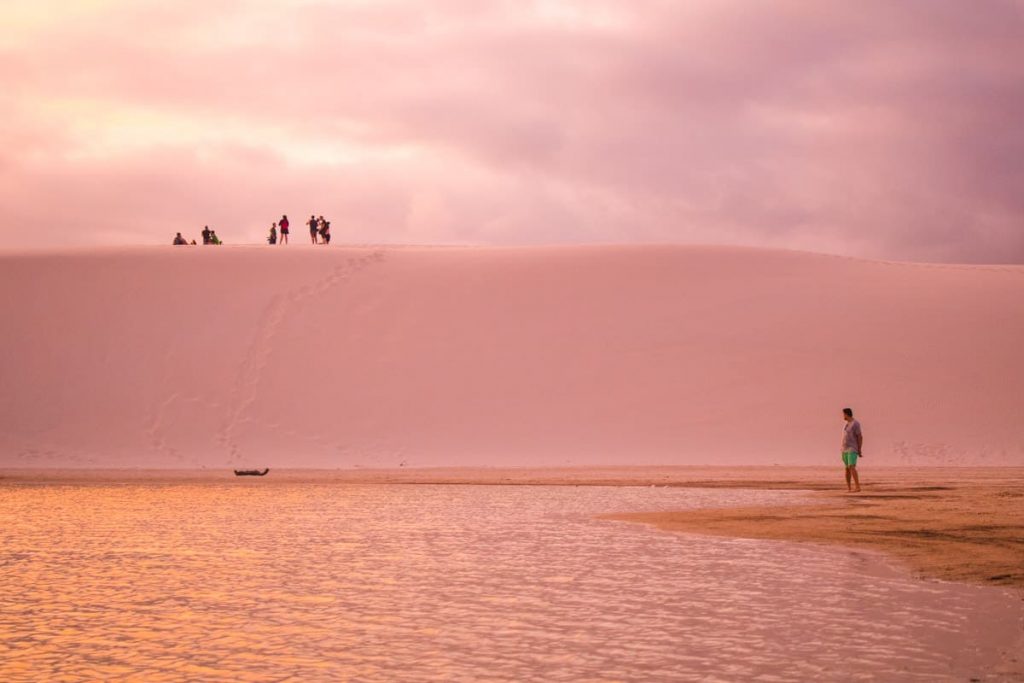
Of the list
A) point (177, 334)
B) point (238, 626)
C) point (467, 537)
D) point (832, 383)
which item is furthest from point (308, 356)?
point (238, 626)

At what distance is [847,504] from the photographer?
15.6 meters

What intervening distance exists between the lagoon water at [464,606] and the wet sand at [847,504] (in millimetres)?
745

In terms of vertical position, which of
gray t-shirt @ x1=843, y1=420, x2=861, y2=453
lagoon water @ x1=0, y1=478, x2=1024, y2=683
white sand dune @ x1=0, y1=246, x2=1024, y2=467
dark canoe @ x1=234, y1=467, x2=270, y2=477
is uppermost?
white sand dune @ x1=0, y1=246, x2=1024, y2=467

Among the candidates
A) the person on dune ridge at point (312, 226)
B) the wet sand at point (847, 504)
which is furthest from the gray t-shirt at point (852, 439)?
the person on dune ridge at point (312, 226)

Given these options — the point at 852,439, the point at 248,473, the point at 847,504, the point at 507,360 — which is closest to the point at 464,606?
the point at 847,504

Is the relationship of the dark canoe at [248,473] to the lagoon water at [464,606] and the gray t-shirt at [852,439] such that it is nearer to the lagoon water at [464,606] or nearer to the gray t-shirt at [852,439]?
the lagoon water at [464,606]

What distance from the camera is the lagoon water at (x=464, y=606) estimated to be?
6230mm

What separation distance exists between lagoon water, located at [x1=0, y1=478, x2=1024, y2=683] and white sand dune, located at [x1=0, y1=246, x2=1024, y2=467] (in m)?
14.6

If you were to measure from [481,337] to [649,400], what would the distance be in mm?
6505

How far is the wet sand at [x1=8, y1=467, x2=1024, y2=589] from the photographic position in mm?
10641

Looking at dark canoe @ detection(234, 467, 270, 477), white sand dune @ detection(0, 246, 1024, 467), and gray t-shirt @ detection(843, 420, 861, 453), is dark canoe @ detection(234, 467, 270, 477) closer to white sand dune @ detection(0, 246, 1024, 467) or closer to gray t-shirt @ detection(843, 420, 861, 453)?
white sand dune @ detection(0, 246, 1024, 467)

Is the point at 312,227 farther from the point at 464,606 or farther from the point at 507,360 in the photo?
the point at 464,606

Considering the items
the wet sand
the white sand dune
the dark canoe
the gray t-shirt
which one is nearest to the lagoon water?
the wet sand

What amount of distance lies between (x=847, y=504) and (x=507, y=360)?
17.9 m
